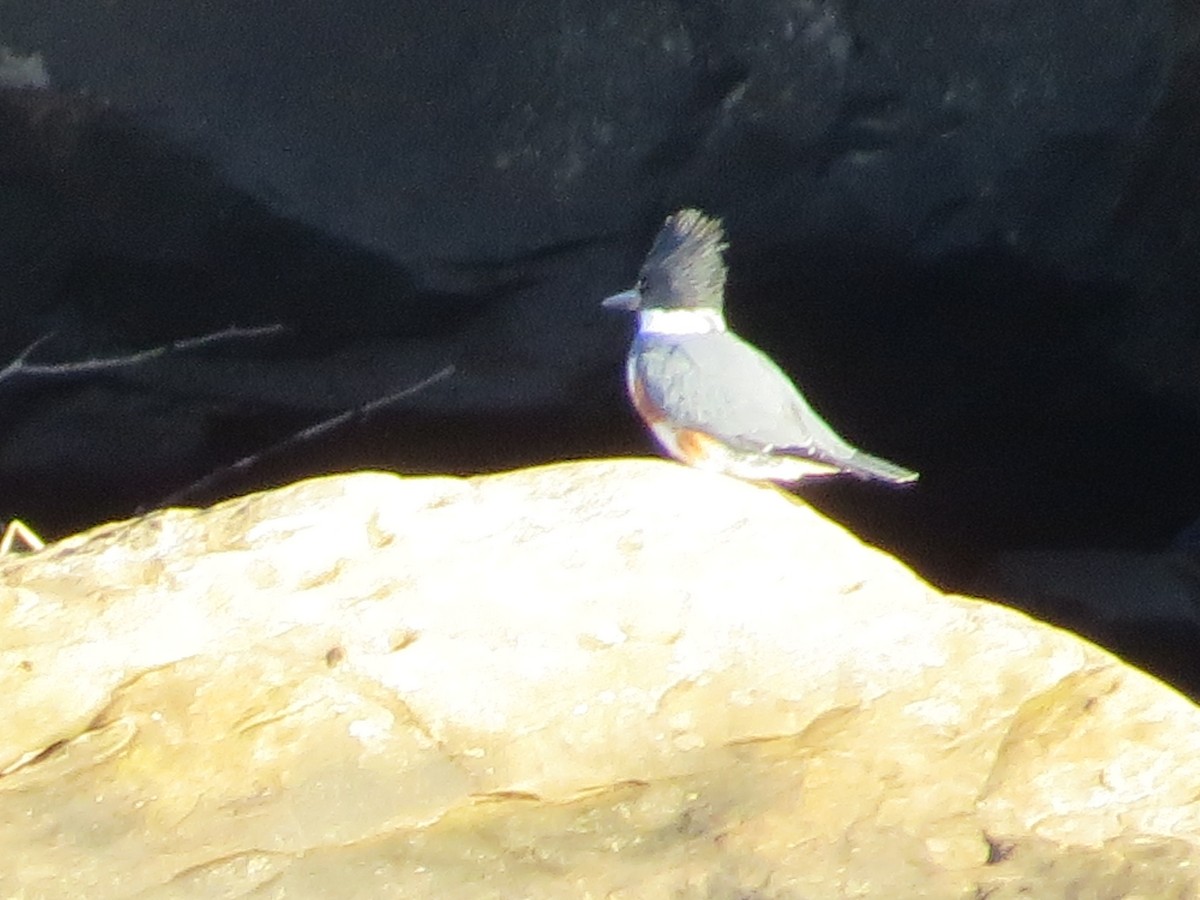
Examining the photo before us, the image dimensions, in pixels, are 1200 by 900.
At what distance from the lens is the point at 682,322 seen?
407 centimetres

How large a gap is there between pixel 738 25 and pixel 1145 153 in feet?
4.04

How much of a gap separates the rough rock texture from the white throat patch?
41.3 inches

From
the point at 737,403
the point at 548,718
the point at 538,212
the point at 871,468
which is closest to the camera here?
the point at 548,718

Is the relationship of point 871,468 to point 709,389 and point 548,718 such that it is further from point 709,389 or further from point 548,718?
point 548,718

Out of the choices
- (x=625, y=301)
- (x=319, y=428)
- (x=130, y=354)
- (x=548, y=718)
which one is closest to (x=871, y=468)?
(x=625, y=301)

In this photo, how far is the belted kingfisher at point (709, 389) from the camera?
365 cm

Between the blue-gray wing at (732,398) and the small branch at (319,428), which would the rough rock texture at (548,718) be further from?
the small branch at (319,428)

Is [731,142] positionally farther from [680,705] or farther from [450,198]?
[680,705]

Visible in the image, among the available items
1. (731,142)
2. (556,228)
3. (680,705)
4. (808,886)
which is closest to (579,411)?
(556,228)

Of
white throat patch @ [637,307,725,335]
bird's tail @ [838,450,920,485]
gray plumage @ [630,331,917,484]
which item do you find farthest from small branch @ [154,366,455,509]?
bird's tail @ [838,450,920,485]

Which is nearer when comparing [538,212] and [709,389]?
[709,389]

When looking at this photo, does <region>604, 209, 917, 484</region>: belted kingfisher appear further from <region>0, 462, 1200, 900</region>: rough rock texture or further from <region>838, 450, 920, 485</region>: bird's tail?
<region>0, 462, 1200, 900</region>: rough rock texture

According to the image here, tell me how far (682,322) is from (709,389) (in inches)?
14.4

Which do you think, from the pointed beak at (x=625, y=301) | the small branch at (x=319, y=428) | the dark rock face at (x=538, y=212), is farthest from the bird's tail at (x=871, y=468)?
the small branch at (x=319, y=428)
